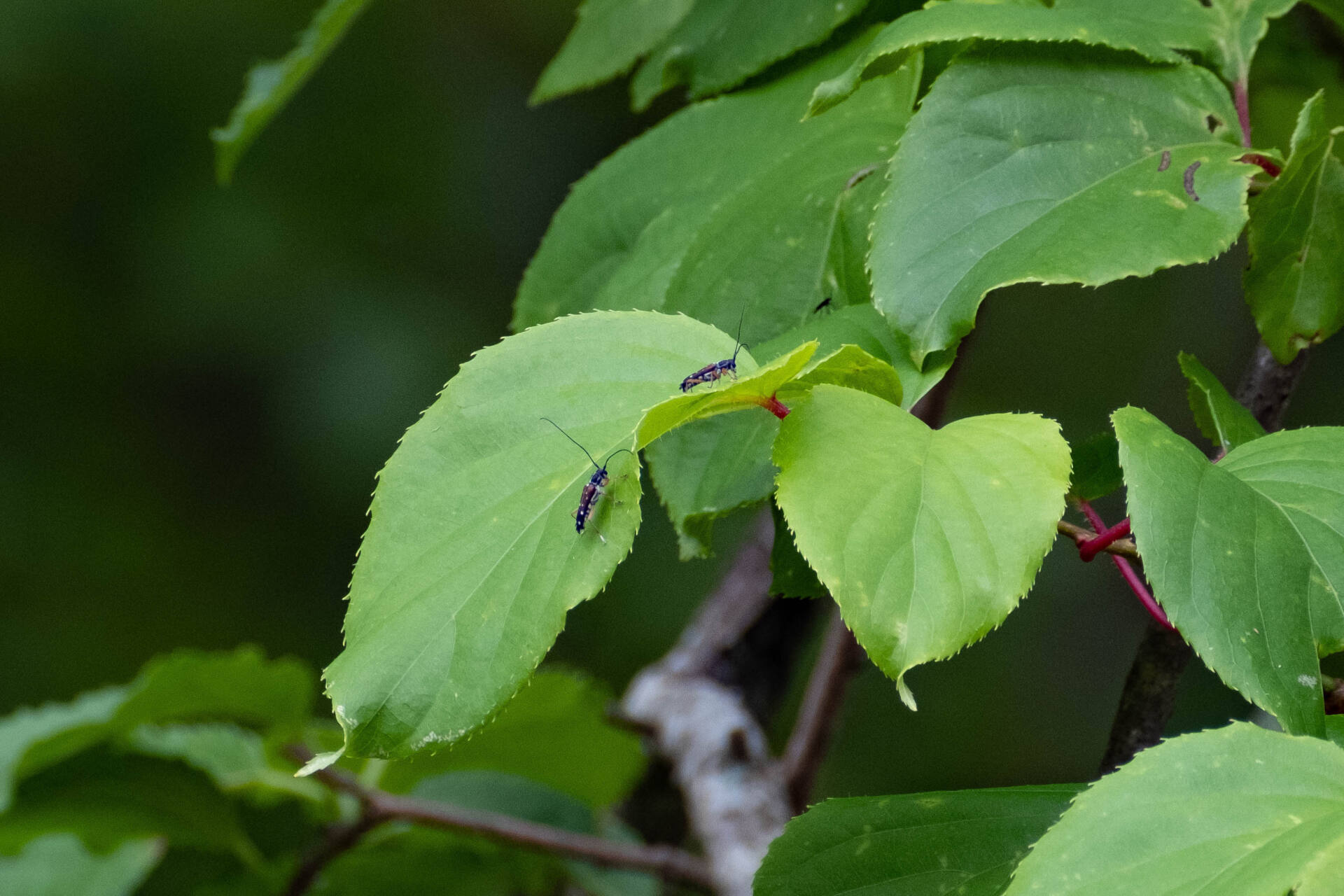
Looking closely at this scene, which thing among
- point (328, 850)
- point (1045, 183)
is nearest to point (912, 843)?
point (1045, 183)

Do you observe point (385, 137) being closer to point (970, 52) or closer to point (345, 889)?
point (345, 889)

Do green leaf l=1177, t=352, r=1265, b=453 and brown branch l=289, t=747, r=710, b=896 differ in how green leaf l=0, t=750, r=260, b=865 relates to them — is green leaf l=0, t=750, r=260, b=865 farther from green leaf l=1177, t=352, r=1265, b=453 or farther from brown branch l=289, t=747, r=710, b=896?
green leaf l=1177, t=352, r=1265, b=453

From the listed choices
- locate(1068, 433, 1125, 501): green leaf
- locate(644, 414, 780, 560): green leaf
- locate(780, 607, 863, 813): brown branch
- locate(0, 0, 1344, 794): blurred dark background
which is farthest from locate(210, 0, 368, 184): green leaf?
locate(0, 0, 1344, 794): blurred dark background

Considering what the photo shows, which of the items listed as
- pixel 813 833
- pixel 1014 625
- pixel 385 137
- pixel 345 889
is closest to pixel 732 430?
pixel 813 833

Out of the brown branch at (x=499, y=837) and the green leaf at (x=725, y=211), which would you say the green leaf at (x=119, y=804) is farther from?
the green leaf at (x=725, y=211)

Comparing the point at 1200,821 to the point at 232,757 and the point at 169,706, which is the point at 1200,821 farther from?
the point at 232,757

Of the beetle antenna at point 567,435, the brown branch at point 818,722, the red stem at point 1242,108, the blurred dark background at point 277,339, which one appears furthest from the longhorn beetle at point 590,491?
the blurred dark background at point 277,339
